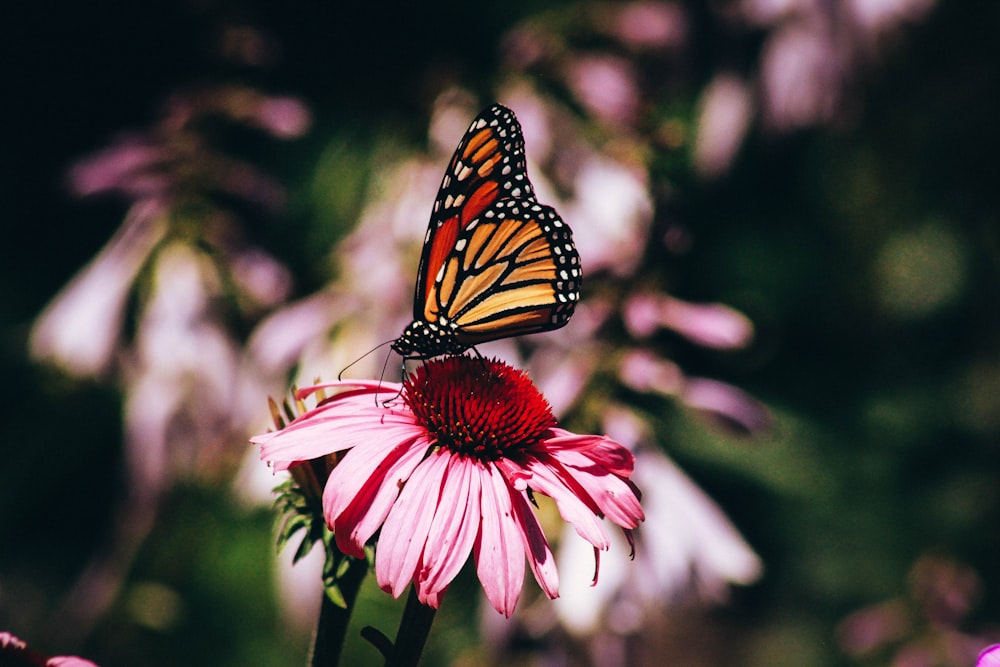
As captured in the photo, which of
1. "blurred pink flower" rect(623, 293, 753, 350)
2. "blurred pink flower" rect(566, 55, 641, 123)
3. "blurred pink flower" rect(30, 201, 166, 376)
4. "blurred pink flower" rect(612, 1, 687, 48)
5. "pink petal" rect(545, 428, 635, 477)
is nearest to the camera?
"pink petal" rect(545, 428, 635, 477)

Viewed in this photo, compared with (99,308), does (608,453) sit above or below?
below

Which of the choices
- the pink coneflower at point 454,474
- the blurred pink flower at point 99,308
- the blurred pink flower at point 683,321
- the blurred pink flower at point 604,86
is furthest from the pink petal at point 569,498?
the blurred pink flower at point 99,308

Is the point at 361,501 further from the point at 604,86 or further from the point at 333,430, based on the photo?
the point at 604,86

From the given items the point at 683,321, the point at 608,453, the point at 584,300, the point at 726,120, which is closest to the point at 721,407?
the point at 683,321

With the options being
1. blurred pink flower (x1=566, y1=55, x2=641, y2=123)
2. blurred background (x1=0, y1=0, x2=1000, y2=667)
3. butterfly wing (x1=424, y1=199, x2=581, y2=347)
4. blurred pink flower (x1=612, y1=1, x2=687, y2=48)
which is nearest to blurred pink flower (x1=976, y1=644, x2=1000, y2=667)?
butterfly wing (x1=424, y1=199, x2=581, y2=347)

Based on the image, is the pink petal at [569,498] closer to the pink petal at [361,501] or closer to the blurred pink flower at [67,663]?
the pink petal at [361,501]

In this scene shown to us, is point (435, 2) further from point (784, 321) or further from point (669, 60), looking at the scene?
point (784, 321)

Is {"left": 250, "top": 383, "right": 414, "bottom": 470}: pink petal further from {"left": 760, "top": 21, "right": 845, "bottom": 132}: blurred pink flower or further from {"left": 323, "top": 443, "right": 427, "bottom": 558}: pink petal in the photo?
{"left": 760, "top": 21, "right": 845, "bottom": 132}: blurred pink flower
